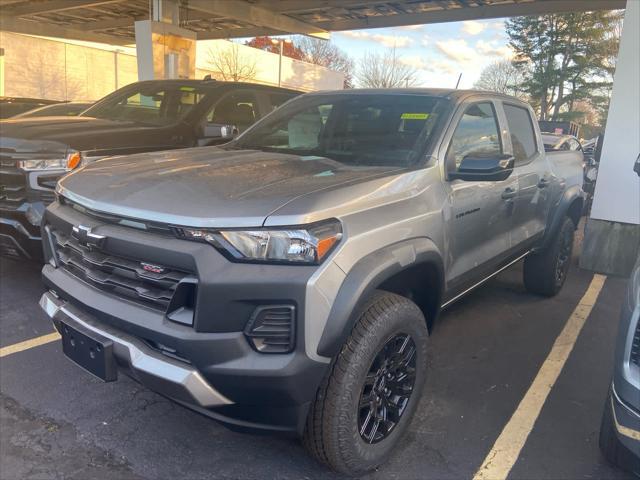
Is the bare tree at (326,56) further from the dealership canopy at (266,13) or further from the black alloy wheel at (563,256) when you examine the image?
the black alloy wheel at (563,256)

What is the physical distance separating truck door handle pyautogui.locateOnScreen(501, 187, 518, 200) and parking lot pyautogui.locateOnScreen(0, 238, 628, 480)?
1.14 m

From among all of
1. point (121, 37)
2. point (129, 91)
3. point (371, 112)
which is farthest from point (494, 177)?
point (121, 37)

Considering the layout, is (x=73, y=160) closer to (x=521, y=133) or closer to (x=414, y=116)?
(x=414, y=116)

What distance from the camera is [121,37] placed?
26.0m

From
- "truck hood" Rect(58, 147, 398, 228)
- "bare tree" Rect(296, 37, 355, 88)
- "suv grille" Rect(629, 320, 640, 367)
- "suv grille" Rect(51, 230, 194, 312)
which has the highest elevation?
"bare tree" Rect(296, 37, 355, 88)

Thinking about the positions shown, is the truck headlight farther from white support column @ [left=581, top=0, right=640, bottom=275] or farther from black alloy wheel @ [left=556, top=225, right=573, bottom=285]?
white support column @ [left=581, top=0, right=640, bottom=275]

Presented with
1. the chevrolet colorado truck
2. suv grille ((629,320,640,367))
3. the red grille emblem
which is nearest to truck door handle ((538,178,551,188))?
suv grille ((629,320,640,367))

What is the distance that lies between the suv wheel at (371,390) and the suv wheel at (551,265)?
2.67 metres

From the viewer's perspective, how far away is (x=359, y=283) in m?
2.24

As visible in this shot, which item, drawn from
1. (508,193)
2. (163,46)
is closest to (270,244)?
(508,193)

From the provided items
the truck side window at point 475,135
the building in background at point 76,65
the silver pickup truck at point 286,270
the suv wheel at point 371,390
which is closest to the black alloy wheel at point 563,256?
the truck side window at point 475,135

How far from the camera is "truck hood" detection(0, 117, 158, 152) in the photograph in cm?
439

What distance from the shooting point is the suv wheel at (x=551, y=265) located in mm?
4992

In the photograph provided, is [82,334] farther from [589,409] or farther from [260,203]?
[589,409]
